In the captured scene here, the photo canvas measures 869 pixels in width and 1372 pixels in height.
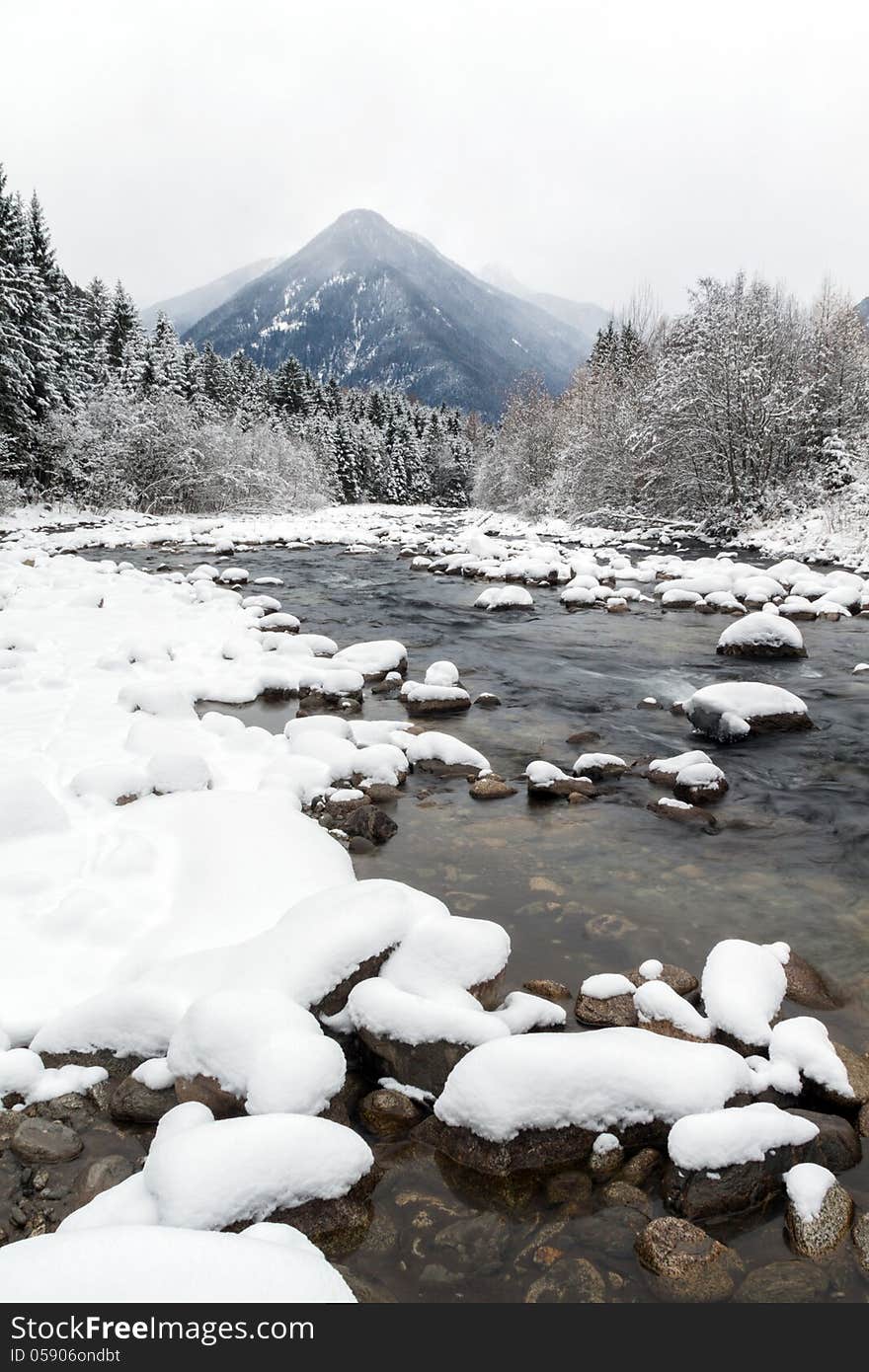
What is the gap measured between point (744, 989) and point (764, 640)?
7.00 m

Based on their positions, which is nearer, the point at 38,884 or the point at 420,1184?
the point at 420,1184

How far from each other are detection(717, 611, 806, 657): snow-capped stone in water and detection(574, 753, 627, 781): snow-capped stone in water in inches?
171

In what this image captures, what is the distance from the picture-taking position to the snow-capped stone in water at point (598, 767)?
5.70 metres

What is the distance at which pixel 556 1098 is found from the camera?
2.45 meters

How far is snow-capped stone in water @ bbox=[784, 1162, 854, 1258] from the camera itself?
2.16m

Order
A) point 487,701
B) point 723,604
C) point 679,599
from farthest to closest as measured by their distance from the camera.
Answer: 1. point 679,599
2. point 723,604
3. point 487,701

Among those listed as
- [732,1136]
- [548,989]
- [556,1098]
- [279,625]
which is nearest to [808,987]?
[548,989]

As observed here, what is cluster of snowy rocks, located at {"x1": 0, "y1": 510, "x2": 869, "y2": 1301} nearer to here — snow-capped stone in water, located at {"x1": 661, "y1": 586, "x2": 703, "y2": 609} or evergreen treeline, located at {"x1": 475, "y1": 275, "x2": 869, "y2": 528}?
snow-capped stone in water, located at {"x1": 661, "y1": 586, "x2": 703, "y2": 609}

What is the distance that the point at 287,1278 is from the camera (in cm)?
176

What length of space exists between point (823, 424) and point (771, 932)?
21.6 m

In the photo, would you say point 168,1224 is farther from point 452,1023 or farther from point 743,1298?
point 743,1298

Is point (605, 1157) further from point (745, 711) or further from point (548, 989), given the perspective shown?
point (745, 711)

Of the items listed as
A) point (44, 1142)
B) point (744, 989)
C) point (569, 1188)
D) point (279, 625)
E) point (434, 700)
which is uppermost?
point (279, 625)

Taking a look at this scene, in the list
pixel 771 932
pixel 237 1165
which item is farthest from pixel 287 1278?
pixel 771 932
